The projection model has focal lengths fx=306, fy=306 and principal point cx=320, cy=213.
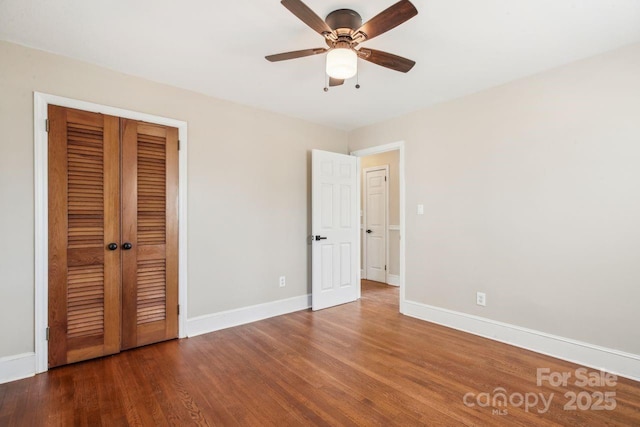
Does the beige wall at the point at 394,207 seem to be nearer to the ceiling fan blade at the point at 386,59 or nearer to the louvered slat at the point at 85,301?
the ceiling fan blade at the point at 386,59

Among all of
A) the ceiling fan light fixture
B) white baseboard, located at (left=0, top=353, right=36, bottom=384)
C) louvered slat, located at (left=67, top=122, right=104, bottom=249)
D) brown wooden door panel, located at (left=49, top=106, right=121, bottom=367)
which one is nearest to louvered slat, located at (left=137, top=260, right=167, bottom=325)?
brown wooden door panel, located at (left=49, top=106, right=121, bottom=367)

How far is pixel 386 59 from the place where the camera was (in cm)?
215

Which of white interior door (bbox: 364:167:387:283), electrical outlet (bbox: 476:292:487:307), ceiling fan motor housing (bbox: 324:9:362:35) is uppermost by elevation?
ceiling fan motor housing (bbox: 324:9:362:35)

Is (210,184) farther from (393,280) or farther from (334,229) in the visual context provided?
(393,280)

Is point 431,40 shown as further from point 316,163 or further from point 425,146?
point 316,163

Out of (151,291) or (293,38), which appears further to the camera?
(151,291)

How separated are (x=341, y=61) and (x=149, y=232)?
90.8 inches

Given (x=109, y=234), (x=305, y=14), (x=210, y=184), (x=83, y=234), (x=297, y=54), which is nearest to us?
(x=305, y=14)

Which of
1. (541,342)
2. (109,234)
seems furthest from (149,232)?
(541,342)

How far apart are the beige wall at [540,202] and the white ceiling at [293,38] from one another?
1.03 feet

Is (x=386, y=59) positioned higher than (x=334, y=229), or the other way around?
(x=386, y=59)

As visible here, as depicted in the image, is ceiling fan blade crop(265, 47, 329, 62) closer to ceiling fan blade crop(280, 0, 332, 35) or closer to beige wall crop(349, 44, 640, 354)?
ceiling fan blade crop(280, 0, 332, 35)

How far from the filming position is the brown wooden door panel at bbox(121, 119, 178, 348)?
9.13 feet

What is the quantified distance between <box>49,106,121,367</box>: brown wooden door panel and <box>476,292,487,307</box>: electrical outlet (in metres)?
3.49
